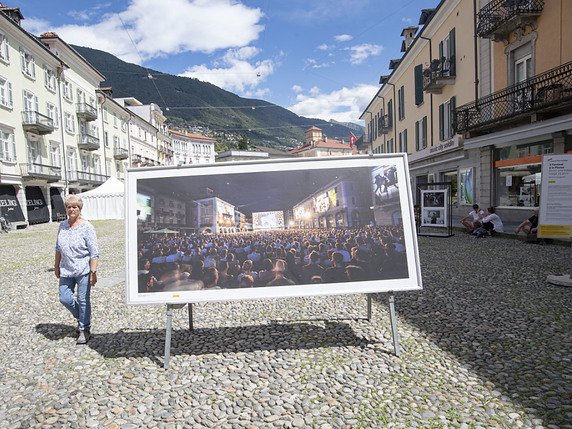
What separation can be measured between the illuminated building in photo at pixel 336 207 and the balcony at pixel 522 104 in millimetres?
11658

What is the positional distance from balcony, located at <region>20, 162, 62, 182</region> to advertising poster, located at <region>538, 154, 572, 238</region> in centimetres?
2984

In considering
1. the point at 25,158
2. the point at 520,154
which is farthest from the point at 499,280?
the point at 25,158

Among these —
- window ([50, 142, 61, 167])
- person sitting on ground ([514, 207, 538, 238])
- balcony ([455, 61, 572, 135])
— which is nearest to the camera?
person sitting on ground ([514, 207, 538, 238])

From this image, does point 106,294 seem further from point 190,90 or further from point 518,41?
point 190,90

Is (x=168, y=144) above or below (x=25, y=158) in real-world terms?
above

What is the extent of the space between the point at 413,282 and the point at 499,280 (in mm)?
3888

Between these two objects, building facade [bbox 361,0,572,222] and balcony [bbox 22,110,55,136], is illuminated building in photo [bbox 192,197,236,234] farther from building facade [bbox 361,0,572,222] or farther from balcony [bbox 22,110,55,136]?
balcony [bbox 22,110,55,136]

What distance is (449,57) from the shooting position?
20297 mm

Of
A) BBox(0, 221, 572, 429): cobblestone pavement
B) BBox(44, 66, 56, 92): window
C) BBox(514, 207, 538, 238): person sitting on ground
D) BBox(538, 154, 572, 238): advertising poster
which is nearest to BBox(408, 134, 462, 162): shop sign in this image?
BBox(514, 207, 538, 238): person sitting on ground

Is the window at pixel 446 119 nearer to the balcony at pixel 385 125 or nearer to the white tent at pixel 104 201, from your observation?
the balcony at pixel 385 125

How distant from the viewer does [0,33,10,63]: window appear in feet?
77.4

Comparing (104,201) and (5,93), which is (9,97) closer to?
(5,93)

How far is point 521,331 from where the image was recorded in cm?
406

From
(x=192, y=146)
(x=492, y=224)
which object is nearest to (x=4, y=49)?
(x=492, y=224)
